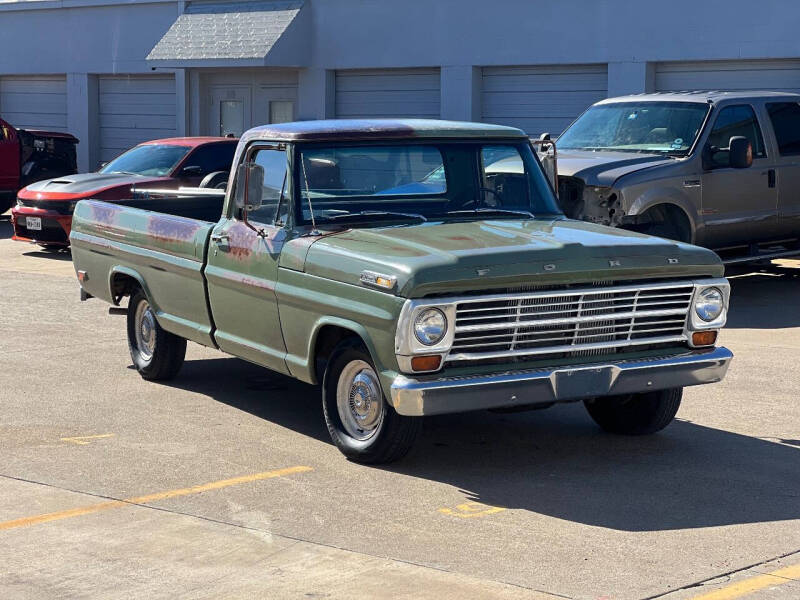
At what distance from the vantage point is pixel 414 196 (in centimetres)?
817

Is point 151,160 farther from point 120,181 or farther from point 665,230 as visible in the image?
point 665,230

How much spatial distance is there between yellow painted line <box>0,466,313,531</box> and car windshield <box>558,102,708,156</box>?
25.0 feet

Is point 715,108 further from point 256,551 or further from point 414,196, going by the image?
point 256,551

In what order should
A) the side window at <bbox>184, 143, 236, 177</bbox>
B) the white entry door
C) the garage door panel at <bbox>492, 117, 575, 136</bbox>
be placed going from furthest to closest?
the white entry door < the garage door panel at <bbox>492, 117, 575, 136</bbox> < the side window at <bbox>184, 143, 236, 177</bbox>

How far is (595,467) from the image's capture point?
7477 mm

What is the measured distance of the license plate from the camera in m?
7.02

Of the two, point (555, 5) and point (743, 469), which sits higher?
point (555, 5)

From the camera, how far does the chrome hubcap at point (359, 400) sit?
23.9ft

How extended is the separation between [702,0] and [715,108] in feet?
20.4

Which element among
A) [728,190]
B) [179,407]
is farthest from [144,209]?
[728,190]

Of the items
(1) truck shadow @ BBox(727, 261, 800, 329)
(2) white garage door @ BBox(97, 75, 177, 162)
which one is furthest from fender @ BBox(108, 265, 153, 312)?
(2) white garage door @ BBox(97, 75, 177, 162)

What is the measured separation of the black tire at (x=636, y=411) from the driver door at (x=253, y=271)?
1.94 m

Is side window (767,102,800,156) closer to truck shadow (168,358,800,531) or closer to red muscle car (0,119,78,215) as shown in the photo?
truck shadow (168,358,800,531)

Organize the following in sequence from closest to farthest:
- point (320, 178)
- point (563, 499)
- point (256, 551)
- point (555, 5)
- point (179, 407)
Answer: point (256, 551), point (563, 499), point (320, 178), point (179, 407), point (555, 5)
